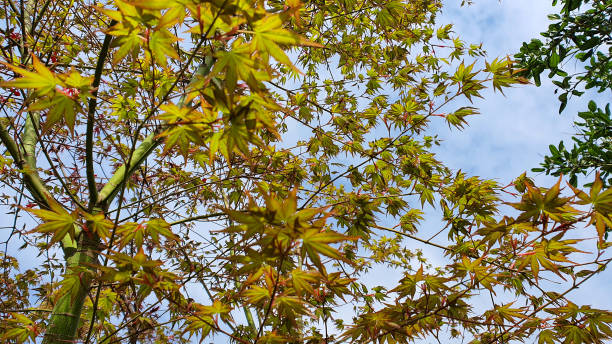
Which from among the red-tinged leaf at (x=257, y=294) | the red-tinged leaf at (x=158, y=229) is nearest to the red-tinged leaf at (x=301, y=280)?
the red-tinged leaf at (x=257, y=294)

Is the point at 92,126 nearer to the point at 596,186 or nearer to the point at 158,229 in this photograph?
the point at 158,229

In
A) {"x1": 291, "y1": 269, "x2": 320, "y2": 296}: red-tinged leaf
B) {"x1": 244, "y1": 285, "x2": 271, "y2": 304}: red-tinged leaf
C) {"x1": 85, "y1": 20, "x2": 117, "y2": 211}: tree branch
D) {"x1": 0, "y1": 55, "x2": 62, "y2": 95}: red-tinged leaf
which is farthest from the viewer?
{"x1": 85, "y1": 20, "x2": 117, "y2": 211}: tree branch

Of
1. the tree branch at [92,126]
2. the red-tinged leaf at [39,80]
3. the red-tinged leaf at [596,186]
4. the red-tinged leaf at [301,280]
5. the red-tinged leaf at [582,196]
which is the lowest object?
the red-tinged leaf at [301,280]

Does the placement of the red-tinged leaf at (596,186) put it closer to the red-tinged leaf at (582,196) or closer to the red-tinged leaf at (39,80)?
the red-tinged leaf at (582,196)

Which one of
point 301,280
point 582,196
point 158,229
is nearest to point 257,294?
point 301,280

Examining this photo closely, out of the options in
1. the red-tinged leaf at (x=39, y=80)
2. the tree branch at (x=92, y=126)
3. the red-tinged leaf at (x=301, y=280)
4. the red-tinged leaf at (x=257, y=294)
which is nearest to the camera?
the red-tinged leaf at (x=39, y=80)

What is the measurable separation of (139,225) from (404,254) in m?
5.05

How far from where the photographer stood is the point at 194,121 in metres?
1.15

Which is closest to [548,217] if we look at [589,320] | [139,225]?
[589,320]

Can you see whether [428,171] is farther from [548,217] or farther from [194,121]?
[194,121]

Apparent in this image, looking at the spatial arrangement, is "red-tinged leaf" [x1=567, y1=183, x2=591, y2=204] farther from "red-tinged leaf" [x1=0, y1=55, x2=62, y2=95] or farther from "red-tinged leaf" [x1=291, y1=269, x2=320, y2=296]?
"red-tinged leaf" [x1=0, y1=55, x2=62, y2=95]

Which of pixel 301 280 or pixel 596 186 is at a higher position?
pixel 596 186

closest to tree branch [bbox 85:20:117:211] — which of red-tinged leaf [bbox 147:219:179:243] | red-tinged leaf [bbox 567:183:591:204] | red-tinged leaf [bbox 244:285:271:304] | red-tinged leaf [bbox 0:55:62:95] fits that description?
red-tinged leaf [bbox 0:55:62:95]

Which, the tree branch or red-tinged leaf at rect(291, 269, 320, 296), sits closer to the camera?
red-tinged leaf at rect(291, 269, 320, 296)
